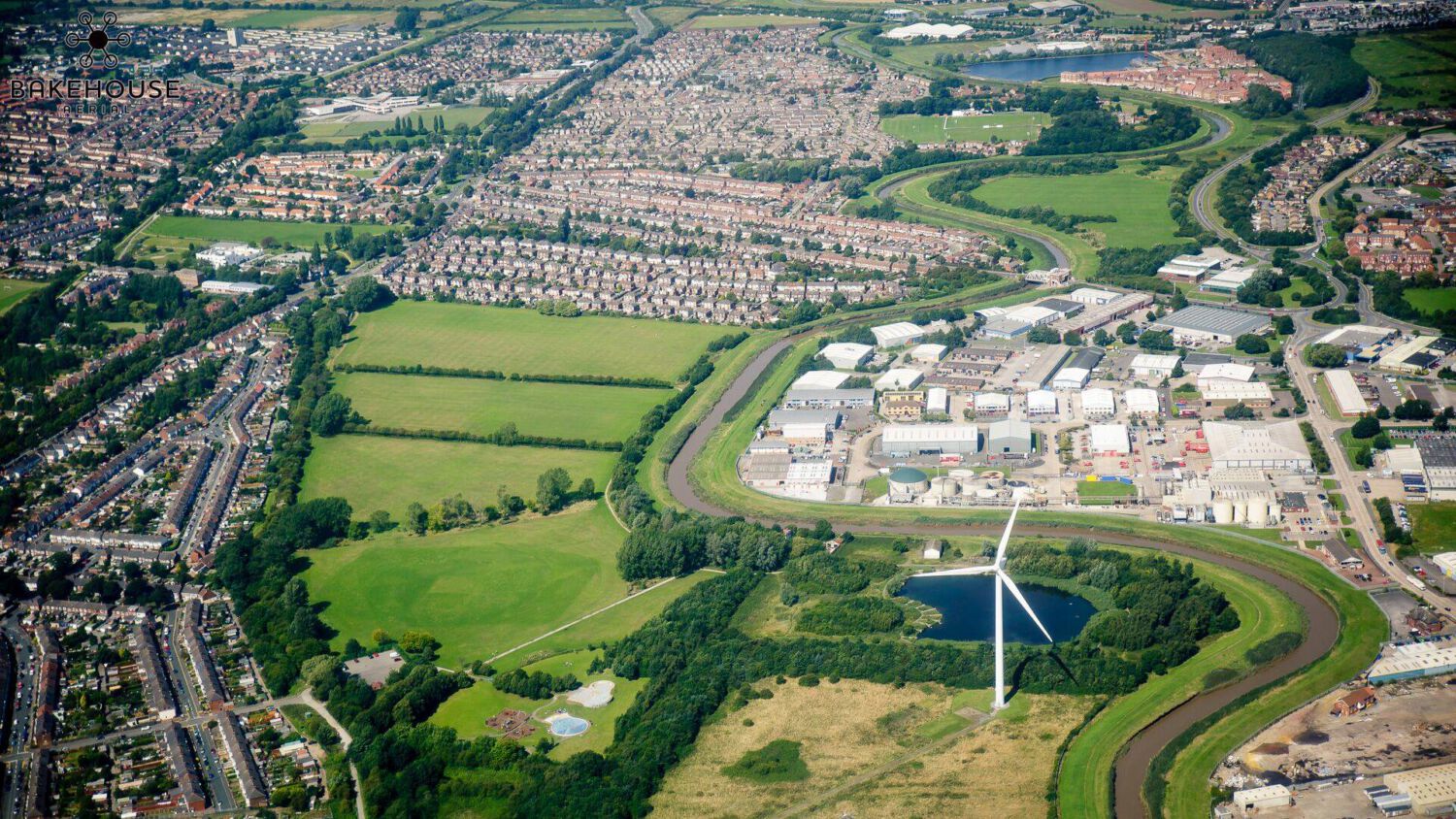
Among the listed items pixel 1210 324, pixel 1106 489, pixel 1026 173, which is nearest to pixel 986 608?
pixel 1106 489

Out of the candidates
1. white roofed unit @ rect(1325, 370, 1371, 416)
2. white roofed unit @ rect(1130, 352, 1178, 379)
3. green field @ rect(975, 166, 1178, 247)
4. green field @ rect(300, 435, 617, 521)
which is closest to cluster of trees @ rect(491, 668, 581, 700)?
green field @ rect(300, 435, 617, 521)

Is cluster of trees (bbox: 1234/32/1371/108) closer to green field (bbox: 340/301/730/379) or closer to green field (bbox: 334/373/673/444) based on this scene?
green field (bbox: 340/301/730/379)

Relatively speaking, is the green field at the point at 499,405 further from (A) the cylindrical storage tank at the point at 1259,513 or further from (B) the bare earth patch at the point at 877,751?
(A) the cylindrical storage tank at the point at 1259,513

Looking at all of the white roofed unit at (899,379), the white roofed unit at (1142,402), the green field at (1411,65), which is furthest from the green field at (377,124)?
the green field at (1411,65)

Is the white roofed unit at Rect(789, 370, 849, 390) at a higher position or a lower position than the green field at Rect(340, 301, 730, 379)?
higher

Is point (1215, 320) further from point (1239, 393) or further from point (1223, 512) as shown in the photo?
point (1223, 512)

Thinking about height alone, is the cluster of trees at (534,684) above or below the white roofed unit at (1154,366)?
below
